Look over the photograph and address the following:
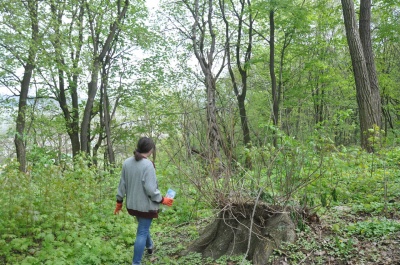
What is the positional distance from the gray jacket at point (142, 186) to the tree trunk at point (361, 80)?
6955mm

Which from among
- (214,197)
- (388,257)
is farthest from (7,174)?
(388,257)

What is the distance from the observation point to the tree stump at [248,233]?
4.16m

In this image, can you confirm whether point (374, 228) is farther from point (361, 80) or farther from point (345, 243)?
point (361, 80)

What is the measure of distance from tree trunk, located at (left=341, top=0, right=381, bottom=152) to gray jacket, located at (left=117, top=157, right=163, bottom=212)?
696 cm

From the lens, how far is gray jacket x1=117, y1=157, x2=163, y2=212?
4273 millimetres

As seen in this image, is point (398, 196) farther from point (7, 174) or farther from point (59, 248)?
point (7, 174)

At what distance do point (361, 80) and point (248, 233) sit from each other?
681 centimetres

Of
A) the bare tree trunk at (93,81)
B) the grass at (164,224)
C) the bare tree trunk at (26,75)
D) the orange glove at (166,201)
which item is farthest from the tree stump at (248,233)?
the bare tree trunk at (93,81)

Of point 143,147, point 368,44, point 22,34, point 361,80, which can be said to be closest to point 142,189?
point 143,147

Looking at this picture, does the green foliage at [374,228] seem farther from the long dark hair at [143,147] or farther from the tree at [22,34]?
the tree at [22,34]

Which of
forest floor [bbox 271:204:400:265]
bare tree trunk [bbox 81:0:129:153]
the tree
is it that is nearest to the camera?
forest floor [bbox 271:204:400:265]

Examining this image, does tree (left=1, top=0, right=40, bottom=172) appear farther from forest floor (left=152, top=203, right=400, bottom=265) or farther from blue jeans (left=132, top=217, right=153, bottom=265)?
forest floor (left=152, top=203, right=400, bottom=265)

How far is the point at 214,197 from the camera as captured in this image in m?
4.41

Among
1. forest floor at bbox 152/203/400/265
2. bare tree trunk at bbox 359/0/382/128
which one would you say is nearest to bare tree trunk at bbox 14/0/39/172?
forest floor at bbox 152/203/400/265
